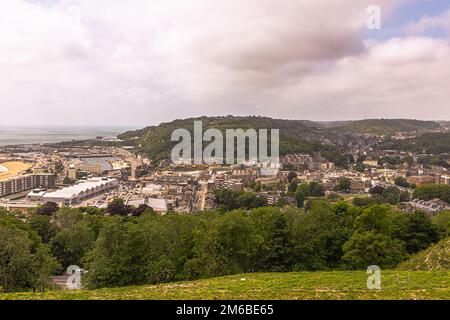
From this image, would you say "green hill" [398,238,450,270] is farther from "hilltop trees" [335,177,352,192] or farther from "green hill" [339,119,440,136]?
"green hill" [339,119,440,136]

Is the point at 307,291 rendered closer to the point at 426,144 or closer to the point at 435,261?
the point at 435,261

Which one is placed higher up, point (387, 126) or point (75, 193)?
point (387, 126)

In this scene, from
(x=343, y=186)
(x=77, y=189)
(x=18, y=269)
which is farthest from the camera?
(x=343, y=186)

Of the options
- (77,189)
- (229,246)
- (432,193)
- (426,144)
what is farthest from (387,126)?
(229,246)

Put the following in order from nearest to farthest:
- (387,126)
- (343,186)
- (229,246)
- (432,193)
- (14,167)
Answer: (229,246) → (432,193) → (343,186) → (14,167) → (387,126)

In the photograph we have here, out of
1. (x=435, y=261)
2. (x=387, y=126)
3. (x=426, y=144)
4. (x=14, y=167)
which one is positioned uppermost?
(x=387, y=126)

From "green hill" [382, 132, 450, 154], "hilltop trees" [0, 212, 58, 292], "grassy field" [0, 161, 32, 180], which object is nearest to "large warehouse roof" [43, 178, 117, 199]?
"grassy field" [0, 161, 32, 180]

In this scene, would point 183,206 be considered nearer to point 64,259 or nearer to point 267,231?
point 64,259
